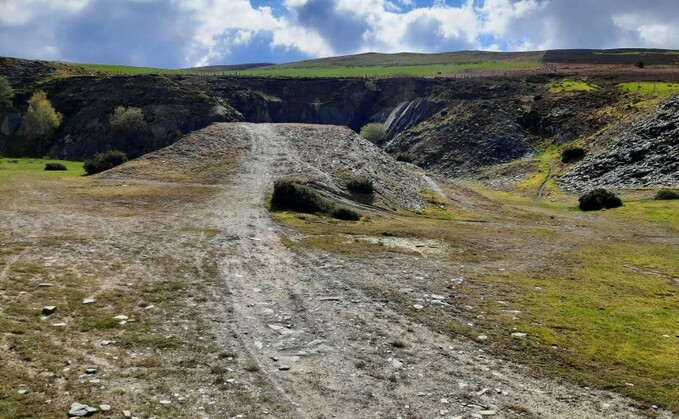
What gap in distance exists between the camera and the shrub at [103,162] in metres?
49.8

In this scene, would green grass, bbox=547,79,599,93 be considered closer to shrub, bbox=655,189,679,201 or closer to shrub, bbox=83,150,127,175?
shrub, bbox=655,189,679,201

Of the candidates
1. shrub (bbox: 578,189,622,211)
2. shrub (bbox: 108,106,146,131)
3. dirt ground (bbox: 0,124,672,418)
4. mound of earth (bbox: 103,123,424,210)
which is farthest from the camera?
shrub (bbox: 108,106,146,131)

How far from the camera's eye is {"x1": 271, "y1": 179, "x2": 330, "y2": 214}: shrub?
1438 inches

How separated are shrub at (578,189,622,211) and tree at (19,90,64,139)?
76.7 m

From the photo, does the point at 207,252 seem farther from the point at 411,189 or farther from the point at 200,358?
the point at 411,189

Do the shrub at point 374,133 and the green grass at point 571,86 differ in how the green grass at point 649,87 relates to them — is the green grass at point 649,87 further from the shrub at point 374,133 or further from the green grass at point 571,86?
the shrub at point 374,133

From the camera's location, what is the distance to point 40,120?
77750 mm

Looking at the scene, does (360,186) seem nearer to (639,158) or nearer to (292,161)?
(292,161)

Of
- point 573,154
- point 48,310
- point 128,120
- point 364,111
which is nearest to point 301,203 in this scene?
point 48,310

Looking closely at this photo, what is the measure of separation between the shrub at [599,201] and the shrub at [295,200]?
99.6 ft

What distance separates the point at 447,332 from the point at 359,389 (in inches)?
182

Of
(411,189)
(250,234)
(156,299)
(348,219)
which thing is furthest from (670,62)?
(156,299)

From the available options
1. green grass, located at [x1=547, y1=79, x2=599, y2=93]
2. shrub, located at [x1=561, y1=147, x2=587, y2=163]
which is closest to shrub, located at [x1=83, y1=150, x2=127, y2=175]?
shrub, located at [x1=561, y1=147, x2=587, y2=163]

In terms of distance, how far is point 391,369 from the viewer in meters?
12.6
